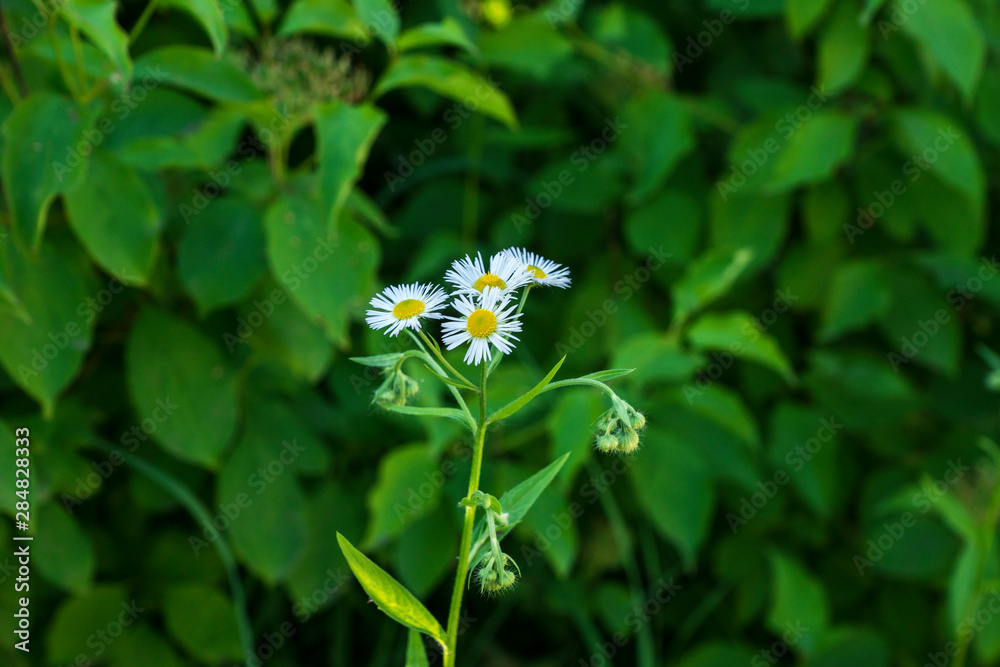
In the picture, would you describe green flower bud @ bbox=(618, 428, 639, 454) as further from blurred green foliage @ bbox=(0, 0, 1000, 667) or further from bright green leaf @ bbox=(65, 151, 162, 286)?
bright green leaf @ bbox=(65, 151, 162, 286)

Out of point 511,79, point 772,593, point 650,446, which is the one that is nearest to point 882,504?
point 772,593

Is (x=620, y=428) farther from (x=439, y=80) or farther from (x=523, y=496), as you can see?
(x=439, y=80)

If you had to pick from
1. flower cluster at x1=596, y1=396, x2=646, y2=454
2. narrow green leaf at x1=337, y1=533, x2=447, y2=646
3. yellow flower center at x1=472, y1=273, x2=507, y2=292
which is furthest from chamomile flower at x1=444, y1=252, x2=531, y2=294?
narrow green leaf at x1=337, y1=533, x2=447, y2=646

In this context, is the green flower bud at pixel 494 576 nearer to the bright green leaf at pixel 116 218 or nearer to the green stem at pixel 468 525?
the green stem at pixel 468 525

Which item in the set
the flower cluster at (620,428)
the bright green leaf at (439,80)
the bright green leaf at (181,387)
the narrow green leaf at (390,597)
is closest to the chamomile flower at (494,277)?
the flower cluster at (620,428)

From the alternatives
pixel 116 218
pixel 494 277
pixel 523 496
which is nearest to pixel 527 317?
pixel 116 218

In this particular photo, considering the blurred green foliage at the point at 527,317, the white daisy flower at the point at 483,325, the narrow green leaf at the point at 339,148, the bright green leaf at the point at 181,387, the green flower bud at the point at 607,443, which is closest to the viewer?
the white daisy flower at the point at 483,325

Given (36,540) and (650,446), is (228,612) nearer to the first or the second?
(36,540)
